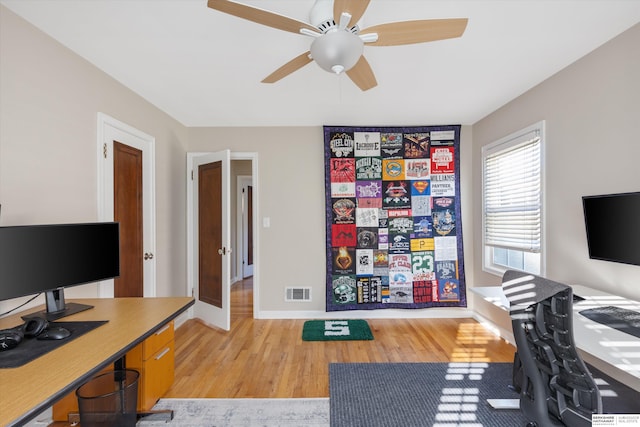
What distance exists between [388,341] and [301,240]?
157cm

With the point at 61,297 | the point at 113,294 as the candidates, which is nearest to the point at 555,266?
the point at 61,297

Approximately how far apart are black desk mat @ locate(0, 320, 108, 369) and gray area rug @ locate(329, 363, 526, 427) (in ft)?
5.17

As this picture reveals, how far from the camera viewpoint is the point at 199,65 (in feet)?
7.80

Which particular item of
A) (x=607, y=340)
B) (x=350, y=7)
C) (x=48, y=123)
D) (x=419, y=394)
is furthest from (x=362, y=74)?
(x=419, y=394)

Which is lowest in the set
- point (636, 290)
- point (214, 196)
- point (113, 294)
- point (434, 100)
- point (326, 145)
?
point (113, 294)

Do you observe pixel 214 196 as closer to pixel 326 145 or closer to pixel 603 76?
pixel 326 145

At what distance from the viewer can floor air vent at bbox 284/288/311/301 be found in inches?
155

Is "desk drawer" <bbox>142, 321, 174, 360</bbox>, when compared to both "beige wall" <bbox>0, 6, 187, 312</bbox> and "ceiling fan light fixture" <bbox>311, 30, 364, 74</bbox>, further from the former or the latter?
"ceiling fan light fixture" <bbox>311, 30, 364, 74</bbox>

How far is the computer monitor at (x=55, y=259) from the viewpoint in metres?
1.48

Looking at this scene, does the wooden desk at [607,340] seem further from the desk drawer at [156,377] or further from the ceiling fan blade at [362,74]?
the desk drawer at [156,377]

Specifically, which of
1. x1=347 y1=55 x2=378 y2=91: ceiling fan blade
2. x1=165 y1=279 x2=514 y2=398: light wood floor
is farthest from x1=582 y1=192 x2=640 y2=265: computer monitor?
x1=347 y1=55 x2=378 y2=91: ceiling fan blade

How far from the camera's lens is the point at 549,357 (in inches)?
52.7

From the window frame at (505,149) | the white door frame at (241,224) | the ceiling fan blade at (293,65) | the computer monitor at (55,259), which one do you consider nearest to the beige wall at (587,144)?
the window frame at (505,149)

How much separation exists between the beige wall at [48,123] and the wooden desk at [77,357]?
0.61 meters
